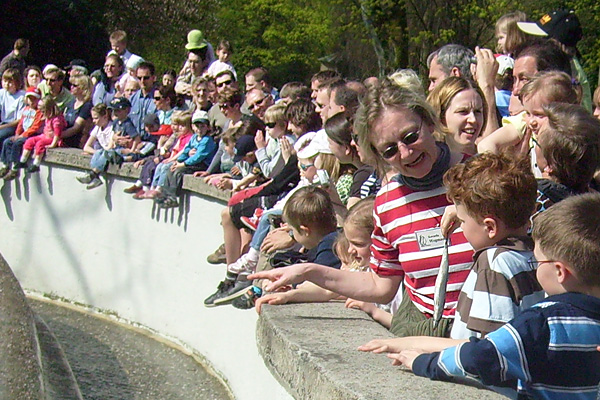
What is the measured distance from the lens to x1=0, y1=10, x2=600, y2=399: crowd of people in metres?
2.37

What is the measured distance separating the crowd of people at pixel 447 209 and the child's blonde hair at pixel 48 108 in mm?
4506

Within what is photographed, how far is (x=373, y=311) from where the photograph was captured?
144 inches

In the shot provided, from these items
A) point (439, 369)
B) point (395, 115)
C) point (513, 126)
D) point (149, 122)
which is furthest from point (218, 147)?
point (439, 369)

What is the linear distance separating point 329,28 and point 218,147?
28.0m

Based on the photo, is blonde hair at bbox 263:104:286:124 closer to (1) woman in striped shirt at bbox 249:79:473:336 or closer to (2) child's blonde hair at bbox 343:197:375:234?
(2) child's blonde hair at bbox 343:197:375:234

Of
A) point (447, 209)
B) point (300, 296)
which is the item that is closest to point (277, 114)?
point (300, 296)

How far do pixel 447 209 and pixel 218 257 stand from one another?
5.79m

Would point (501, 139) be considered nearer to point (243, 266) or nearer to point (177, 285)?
point (243, 266)

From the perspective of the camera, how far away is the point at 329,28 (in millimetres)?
36750

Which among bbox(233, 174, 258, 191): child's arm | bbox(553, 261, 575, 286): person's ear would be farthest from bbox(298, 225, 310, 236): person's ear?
bbox(553, 261, 575, 286): person's ear

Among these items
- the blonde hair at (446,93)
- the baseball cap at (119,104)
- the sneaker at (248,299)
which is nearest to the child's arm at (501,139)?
the blonde hair at (446,93)

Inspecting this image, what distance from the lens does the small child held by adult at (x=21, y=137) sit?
13320 mm

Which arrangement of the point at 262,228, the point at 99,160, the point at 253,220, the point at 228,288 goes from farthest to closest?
1. the point at 99,160
2. the point at 228,288
3. the point at 253,220
4. the point at 262,228

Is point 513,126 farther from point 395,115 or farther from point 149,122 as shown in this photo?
point 149,122
